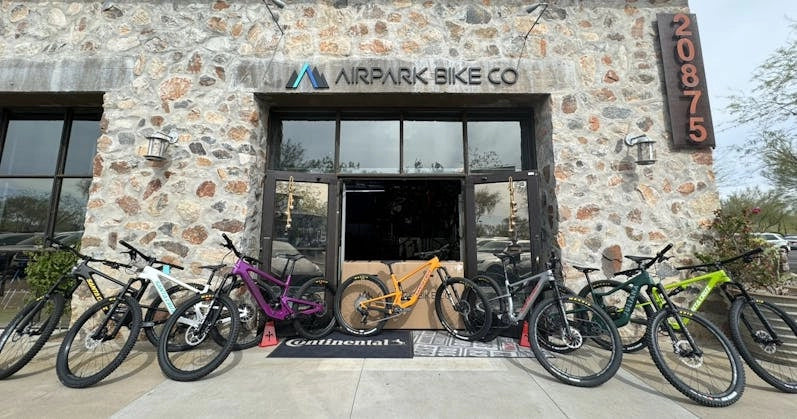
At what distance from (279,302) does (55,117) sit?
4360 millimetres

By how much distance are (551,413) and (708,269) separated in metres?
2.68

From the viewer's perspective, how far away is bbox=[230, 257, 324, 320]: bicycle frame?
3156 millimetres

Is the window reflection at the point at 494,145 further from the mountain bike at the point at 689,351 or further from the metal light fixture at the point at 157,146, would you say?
the metal light fixture at the point at 157,146

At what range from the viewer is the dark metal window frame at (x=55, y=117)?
13.9 feet

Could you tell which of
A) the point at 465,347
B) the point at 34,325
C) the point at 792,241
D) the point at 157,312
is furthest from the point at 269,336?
the point at 792,241

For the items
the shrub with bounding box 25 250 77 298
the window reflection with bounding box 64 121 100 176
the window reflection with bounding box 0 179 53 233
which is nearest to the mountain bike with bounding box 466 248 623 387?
the shrub with bounding box 25 250 77 298

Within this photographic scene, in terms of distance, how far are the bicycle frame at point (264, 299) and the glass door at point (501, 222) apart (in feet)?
6.61

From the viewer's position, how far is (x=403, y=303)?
3736 mm

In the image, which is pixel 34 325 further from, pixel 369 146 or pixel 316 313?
pixel 369 146

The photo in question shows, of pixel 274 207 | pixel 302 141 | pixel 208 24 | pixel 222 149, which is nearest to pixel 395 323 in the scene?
pixel 274 207

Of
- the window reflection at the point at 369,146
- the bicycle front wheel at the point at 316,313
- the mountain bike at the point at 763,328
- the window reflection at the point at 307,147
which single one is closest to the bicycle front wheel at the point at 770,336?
the mountain bike at the point at 763,328

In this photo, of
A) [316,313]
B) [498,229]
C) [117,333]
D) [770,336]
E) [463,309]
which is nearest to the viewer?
[770,336]

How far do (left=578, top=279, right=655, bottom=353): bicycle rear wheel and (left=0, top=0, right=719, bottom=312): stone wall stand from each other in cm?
38

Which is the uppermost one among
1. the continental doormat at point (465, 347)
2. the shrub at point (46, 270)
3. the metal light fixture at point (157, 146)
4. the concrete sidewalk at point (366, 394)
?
the metal light fixture at point (157, 146)
